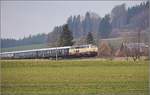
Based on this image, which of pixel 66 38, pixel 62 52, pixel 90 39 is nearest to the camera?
pixel 66 38

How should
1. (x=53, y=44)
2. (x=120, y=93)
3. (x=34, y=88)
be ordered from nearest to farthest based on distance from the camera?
(x=120, y=93)
(x=34, y=88)
(x=53, y=44)

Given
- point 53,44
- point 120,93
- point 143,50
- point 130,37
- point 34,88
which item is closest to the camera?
point 120,93

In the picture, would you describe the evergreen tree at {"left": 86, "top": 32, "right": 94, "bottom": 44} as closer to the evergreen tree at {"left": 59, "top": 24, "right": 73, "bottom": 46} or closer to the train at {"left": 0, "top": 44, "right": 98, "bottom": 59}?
the train at {"left": 0, "top": 44, "right": 98, "bottom": 59}

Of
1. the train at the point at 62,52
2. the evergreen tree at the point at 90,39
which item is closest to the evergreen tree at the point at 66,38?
the train at the point at 62,52

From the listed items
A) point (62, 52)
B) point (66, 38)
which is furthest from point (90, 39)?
point (66, 38)

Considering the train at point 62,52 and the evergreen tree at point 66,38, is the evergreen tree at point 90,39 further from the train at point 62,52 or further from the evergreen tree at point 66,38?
the evergreen tree at point 66,38

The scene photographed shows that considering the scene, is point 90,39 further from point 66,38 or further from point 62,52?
point 66,38

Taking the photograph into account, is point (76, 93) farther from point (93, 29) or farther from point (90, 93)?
point (93, 29)

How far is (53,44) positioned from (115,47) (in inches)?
462

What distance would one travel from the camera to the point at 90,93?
14266mm

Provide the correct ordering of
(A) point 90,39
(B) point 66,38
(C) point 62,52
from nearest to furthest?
(B) point 66,38
(C) point 62,52
(A) point 90,39

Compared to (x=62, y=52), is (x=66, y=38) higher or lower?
higher

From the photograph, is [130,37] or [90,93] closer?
[90,93]

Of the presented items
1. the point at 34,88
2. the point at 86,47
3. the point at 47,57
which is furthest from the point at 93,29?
the point at 34,88
